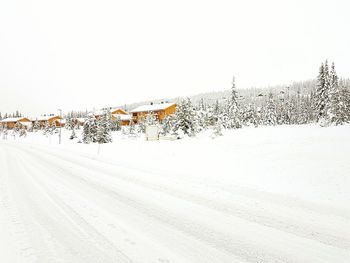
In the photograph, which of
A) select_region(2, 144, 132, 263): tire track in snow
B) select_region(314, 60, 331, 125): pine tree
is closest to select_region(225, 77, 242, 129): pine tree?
select_region(314, 60, 331, 125): pine tree

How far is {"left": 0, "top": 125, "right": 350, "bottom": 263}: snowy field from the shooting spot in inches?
162

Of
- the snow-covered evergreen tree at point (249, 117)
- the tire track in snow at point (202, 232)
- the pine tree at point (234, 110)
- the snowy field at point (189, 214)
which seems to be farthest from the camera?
the snow-covered evergreen tree at point (249, 117)

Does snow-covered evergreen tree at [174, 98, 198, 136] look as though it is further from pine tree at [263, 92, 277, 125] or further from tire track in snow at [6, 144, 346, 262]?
pine tree at [263, 92, 277, 125]

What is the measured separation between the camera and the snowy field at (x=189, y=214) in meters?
4.12

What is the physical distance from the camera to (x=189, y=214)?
6020 mm

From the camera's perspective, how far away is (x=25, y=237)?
479 cm

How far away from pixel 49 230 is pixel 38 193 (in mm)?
3688

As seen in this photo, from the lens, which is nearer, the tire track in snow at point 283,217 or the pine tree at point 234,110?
the tire track in snow at point 283,217

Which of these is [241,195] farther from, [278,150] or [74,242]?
[278,150]

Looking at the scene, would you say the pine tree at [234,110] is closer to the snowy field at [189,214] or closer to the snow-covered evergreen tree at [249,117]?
the snow-covered evergreen tree at [249,117]

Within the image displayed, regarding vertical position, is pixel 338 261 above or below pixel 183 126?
below

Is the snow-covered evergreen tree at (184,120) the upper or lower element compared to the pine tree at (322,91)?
lower

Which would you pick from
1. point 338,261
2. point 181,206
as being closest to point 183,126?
point 181,206

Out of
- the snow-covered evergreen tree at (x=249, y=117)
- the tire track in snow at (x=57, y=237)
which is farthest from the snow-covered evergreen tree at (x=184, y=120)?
the tire track in snow at (x=57, y=237)
